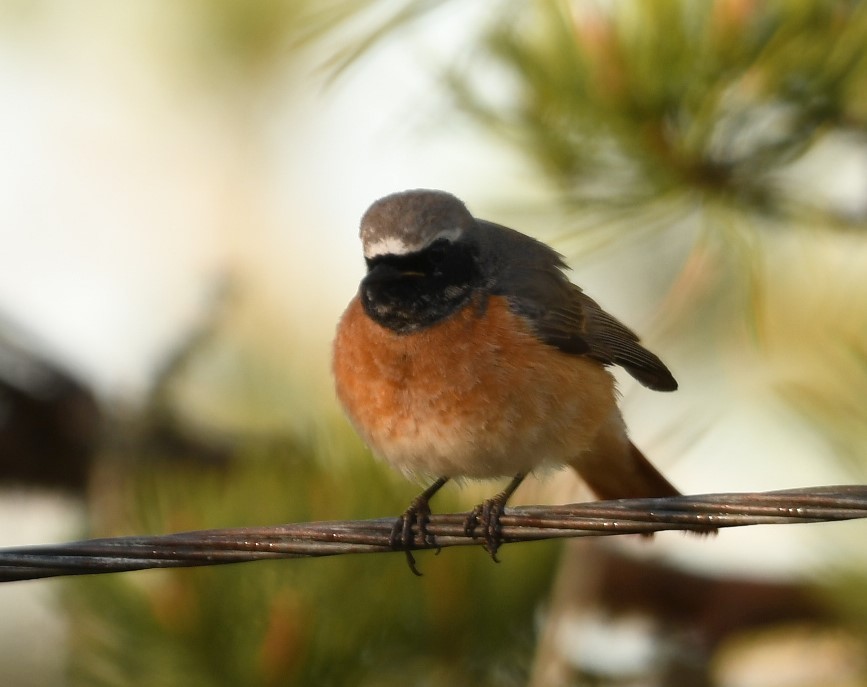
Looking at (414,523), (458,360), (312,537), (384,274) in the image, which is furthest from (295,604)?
(384,274)

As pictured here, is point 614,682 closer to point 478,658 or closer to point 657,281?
point 478,658

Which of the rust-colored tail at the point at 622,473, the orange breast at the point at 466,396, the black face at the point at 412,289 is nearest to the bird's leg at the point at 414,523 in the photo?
the orange breast at the point at 466,396

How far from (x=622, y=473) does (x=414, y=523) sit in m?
1.37

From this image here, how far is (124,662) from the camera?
4.28 metres

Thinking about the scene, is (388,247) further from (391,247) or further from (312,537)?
(312,537)

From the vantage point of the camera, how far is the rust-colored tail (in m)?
5.25

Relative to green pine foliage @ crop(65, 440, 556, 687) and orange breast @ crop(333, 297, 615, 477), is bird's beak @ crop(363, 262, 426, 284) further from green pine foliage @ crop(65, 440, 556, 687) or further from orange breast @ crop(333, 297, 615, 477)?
green pine foliage @ crop(65, 440, 556, 687)

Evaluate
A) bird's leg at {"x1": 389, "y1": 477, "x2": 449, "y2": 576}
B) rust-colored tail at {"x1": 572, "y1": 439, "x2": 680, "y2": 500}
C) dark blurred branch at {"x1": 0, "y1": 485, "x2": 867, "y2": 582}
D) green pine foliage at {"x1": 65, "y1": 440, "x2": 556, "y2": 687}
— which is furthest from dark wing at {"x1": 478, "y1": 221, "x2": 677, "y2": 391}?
→ dark blurred branch at {"x1": 0, "y1": 485, "x2": 867, "y2": 582}

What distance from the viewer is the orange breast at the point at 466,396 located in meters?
4.52

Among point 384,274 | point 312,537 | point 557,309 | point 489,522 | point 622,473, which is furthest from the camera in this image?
point 622,473

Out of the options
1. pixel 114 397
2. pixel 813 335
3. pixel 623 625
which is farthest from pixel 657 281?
pixel 114 397

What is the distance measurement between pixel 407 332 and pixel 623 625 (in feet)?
5.09

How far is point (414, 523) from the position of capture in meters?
4.23

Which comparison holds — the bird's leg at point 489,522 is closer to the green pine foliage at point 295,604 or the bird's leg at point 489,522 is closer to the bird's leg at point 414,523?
the bird's leg at point 414,523
